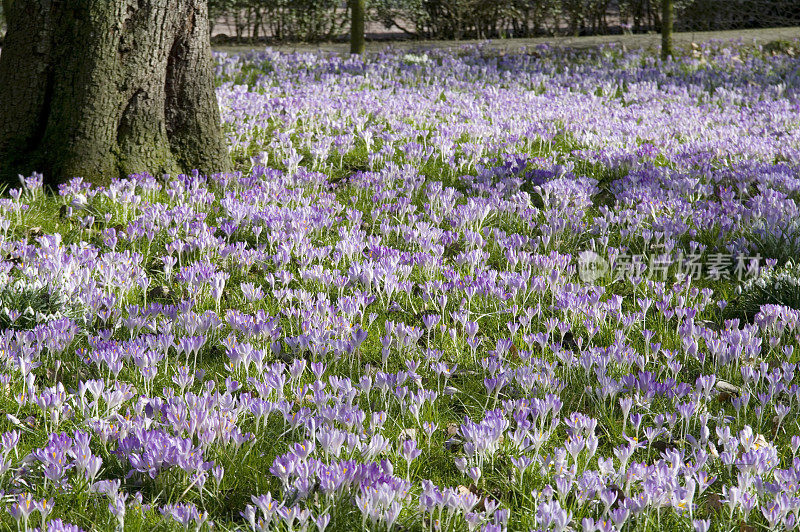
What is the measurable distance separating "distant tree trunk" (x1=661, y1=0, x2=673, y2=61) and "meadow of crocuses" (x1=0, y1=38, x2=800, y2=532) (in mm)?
8264

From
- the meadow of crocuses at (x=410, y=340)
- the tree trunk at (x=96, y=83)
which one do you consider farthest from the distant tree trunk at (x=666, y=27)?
the tree trunk at (x=96, y=83)

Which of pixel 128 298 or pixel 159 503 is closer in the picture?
pixel 159 503

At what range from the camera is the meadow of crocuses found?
2467 mm

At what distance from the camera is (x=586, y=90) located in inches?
473

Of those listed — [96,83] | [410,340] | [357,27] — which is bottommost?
[410,340]

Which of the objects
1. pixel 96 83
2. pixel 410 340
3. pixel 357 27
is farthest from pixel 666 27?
pixel 410 340

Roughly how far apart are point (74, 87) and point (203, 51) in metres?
1.07

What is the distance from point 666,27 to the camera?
51.1 ft

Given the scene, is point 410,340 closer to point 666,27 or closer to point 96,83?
point 96,83

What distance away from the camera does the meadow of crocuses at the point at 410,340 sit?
2.47 meters

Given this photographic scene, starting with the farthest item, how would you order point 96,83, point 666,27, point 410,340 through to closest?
1. point 666,27
2. point 96,83
3. point 410,340

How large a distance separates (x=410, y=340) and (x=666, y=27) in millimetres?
14298

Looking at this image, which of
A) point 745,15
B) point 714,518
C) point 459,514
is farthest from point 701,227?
point 745,15

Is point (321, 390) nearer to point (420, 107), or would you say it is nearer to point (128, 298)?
point (128, 298)
